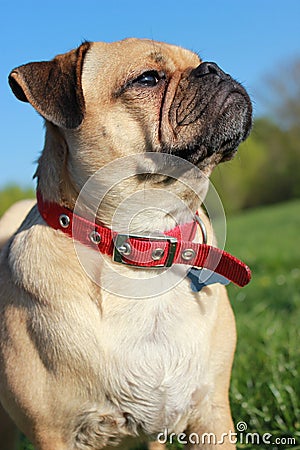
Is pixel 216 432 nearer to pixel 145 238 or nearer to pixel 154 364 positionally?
pixel 154 364

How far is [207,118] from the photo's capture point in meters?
2.90

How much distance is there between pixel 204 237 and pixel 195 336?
0.51m

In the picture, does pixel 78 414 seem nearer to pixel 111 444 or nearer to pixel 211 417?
pixel 111 444

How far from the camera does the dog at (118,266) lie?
283cm

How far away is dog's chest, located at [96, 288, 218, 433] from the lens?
283 centimetres

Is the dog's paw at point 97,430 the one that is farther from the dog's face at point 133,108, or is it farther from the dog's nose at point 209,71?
the dog's nose at point 209,71

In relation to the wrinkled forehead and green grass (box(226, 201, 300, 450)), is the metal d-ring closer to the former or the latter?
the wrinkled forehead

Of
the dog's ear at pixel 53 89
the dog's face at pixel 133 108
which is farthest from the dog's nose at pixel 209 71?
the dog's ear at pixel 53 89

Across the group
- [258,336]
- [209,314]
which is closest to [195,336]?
[209,314]

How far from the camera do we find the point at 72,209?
Answer: 297 cm

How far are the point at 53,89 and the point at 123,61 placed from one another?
1.30ft

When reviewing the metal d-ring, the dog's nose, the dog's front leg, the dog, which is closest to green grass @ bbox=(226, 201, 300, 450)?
the dog's front leg

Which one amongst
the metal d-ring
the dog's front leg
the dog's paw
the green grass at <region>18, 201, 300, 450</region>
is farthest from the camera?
the green grass at <region>18, 201, 300, 450</region>

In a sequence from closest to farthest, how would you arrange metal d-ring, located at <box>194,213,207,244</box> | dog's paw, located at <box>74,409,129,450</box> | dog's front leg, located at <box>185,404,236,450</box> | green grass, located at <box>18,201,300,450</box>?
dog's paw, located at <box>74,409,129,450</box>, dog's front leg, located at <box>185,404,236,450</box>, metal d-ring, located at <box>194,213,207,244</box>, green grass, located at <box>18,201,300,450</box>
